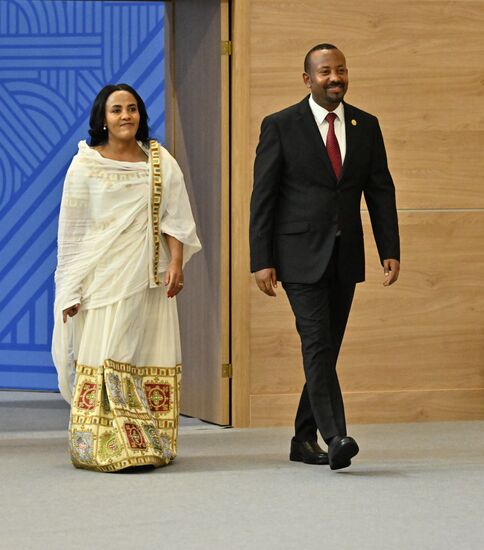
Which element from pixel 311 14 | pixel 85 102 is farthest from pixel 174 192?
pixel 85 102

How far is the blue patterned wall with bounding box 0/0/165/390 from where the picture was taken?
7875 mm

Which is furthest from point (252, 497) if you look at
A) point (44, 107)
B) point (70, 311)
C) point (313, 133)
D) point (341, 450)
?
point (44, 107)

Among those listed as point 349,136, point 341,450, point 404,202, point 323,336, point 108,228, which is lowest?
point 341,450

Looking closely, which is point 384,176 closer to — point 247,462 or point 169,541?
point 247,462

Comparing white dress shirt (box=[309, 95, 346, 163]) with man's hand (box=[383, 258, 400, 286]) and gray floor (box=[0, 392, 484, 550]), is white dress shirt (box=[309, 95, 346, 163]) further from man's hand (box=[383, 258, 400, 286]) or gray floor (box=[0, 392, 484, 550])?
gray floor (box=[0, 392, 484, 550])

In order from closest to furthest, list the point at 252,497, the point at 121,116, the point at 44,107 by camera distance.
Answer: the point at 252,497 < the point at 121,116 < the point at 44,107

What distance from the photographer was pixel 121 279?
5.16 meters

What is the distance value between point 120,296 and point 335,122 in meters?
1.03

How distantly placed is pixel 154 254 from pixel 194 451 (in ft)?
2.95

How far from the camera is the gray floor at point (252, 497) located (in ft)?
12.6

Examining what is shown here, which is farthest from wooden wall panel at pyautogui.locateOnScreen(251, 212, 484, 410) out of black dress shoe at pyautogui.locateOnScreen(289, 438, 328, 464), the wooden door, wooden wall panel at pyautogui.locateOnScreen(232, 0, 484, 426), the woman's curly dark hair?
the woman's curly dark hair

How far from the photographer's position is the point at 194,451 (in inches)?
220

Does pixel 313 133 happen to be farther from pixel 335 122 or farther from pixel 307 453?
pixel 307 453

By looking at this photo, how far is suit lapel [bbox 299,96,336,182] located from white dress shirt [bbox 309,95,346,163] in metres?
0.03
